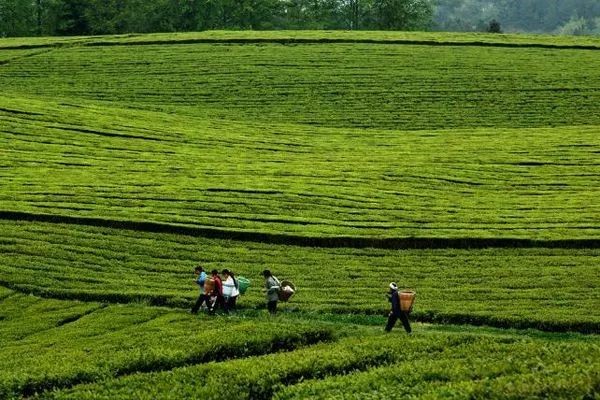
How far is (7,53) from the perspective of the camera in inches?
3890

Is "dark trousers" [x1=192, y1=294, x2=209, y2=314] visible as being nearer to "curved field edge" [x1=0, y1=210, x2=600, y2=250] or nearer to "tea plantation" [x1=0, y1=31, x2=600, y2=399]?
"tea plantation" [x1=0, y1=31, x2=600, y2=399]

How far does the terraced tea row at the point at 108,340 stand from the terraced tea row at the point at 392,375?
104 cm

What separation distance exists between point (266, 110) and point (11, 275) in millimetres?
43485

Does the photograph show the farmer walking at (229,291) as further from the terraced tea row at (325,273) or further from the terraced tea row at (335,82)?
the terraced tea row at (335,82)

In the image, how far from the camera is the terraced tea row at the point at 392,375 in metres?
24.0

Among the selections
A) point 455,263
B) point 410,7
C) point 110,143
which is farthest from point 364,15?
point 455,263

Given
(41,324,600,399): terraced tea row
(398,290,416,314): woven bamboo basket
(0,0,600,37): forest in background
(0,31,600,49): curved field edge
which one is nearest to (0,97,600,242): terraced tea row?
(398,290,416,314): woven bamboo basket

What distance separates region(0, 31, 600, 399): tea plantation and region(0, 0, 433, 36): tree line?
35552mm

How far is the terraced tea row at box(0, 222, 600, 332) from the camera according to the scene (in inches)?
1459

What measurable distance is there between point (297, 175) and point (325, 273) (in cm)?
1722

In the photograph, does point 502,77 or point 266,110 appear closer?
point 266,110

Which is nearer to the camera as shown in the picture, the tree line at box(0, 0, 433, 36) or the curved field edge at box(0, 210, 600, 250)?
the curved field edge at box(0, 210, 600, 250)

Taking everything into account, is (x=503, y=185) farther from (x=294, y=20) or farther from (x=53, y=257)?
(x=294, y=20)

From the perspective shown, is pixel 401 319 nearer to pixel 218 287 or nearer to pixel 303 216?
pixel 218 287
